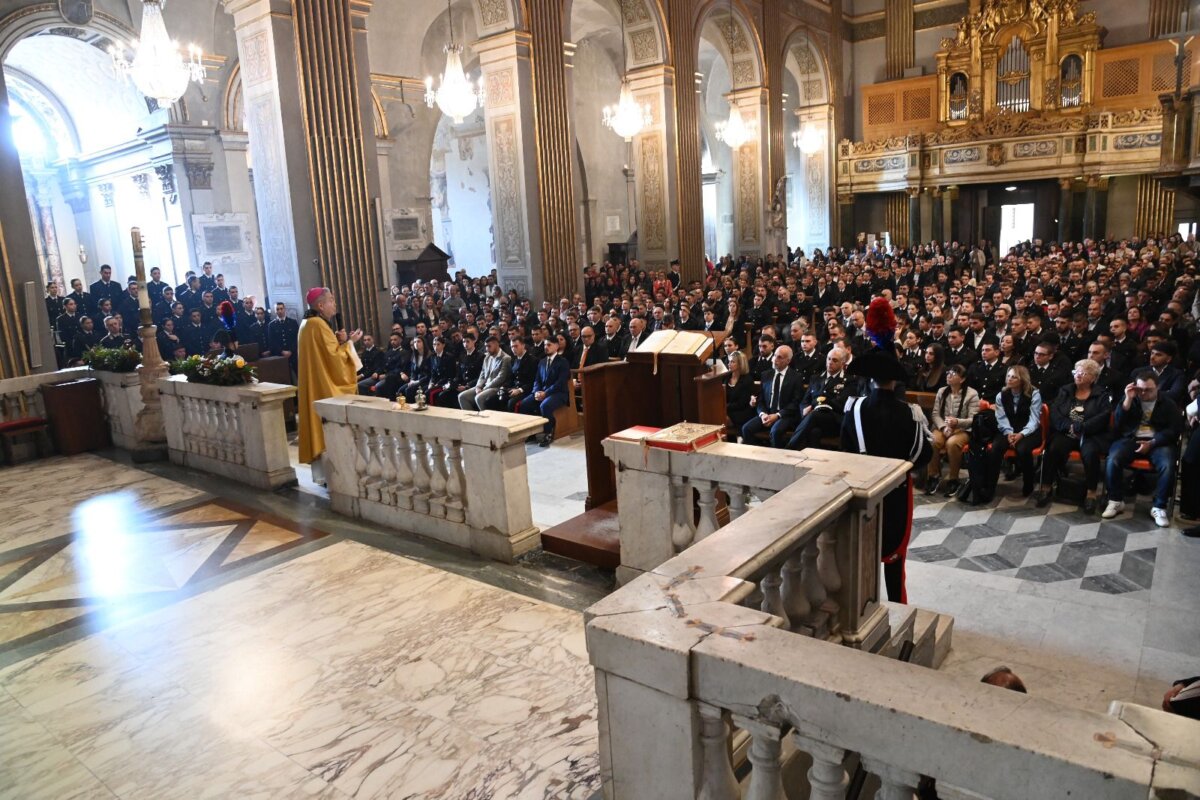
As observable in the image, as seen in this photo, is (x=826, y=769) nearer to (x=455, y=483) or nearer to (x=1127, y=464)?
(x=455, y=483)

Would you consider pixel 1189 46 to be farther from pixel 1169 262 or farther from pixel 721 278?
pixel 721 278

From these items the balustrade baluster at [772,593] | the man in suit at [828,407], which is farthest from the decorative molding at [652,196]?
the balustrade baluster at [772,593]

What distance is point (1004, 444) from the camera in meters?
6.17

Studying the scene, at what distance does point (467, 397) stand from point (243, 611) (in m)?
5.32

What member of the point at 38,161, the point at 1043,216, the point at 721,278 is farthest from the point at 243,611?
the point at 1043,216

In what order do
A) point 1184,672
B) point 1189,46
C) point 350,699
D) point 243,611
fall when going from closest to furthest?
point 350,699 < point 1184,672 < point 243,611 < point 1189,46

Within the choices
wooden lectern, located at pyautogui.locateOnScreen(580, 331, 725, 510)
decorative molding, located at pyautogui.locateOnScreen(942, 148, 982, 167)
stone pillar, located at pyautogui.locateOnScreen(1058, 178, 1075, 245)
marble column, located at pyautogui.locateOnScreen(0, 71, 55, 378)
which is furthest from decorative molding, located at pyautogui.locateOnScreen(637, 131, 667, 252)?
wooden lectern, located at pyautogui.locateOnScreen(580, 331, 725, 510)

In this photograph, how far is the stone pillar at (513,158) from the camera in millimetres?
13625

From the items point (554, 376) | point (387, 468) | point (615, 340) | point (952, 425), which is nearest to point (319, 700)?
point (387, 468)

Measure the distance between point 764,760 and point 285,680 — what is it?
2493 millimetres

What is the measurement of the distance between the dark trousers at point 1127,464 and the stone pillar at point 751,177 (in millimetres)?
Answer: 16549

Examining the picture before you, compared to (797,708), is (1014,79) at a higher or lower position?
higher

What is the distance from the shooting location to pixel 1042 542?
539cm

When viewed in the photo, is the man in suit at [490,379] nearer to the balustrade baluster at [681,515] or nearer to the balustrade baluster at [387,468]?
the balustrade baluster at [387,468]
